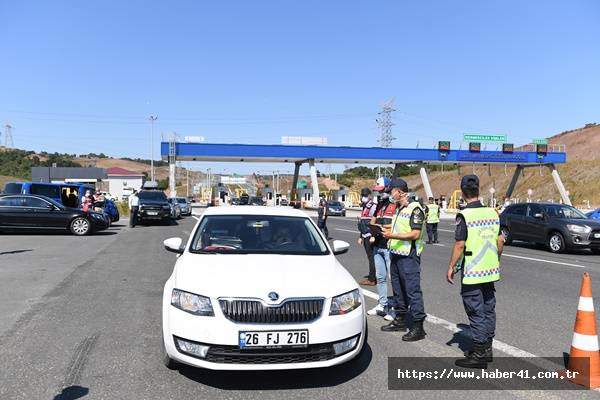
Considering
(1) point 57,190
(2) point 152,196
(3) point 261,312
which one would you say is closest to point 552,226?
(3) point 261,312

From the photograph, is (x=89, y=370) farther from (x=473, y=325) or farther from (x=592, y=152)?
(x=592, y=152)

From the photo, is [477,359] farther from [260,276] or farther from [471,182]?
[260,276]

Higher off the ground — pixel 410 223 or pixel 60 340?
pixel 410 223

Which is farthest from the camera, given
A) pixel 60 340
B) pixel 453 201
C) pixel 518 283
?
pixel 453 201

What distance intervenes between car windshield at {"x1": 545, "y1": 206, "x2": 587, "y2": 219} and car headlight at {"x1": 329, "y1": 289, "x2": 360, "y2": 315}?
14034 millimetres

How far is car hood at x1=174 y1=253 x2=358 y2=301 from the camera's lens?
13.9 feet

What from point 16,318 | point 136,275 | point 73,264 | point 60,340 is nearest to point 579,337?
point 60,340

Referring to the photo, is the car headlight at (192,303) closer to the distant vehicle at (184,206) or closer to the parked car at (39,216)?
the parked car at (39,216)

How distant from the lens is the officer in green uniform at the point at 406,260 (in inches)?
226

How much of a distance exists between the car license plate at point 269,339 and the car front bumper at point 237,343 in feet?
0.11

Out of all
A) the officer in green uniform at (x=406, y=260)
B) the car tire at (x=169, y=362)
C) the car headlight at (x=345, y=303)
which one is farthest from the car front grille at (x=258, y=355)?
the officer in green uniform at (x=406, y=260)

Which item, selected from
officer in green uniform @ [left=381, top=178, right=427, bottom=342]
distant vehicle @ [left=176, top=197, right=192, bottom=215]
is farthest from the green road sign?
officer in green uniform @ [left=381, top=178, right=427, bottom=342]

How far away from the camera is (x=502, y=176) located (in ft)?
343

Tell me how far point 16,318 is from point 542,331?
6370 mm
